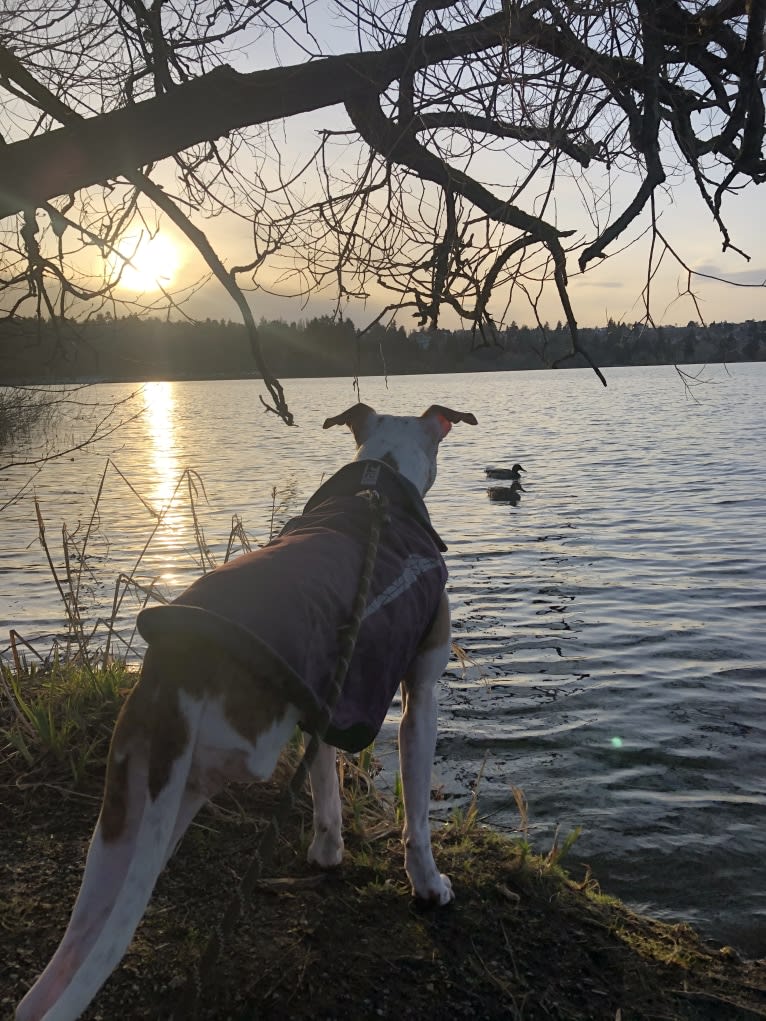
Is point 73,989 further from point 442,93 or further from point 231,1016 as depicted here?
point 442,93

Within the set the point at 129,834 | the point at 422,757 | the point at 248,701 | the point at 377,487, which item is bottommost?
the point at 422,757

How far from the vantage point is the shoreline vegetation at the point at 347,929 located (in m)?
2.59

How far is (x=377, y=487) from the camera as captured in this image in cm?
359

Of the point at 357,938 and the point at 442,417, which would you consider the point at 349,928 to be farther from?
the point at 442,417

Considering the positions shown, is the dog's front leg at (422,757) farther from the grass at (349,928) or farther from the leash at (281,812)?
the leash at (281,812)

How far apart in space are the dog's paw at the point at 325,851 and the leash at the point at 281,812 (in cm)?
85

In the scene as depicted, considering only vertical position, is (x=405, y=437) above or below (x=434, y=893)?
above

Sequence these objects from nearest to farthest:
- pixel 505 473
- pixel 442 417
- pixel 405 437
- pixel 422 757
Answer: pixel 422 757 → pixel 405 437 → pixel 442 417 → pixel 505 473

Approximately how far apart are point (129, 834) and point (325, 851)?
4.75 feet

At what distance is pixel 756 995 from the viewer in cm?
300

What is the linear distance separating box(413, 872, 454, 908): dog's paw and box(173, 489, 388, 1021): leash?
0.89m

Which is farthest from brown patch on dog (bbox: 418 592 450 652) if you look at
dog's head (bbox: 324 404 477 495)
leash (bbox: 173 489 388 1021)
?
dog's head (bbox: 324 404 477 495)

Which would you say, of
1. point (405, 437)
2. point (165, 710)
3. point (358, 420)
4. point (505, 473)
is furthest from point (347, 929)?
point (505, 473)

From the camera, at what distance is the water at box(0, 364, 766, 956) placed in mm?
4602
